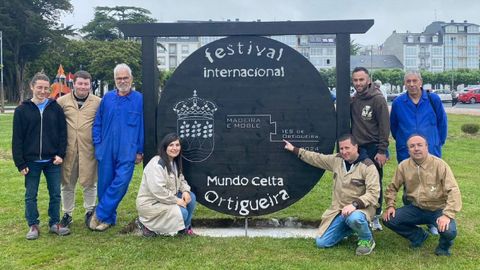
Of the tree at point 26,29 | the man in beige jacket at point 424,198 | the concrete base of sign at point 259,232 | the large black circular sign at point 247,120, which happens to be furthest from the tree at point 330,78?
the tree at point 26,29

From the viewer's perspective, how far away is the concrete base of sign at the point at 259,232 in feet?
16.5

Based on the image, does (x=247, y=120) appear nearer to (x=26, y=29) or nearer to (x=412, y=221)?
(x=412, y=221)

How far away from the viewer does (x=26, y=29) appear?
129 feet

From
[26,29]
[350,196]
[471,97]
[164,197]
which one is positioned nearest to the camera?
[350,196]

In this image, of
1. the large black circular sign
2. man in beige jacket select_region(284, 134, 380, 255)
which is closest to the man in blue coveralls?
the large black circular sign

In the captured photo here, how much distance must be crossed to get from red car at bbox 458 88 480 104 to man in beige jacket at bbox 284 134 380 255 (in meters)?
37.9

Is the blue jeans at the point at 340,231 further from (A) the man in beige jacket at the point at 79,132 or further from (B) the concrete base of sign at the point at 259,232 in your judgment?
(A) the man in beige jacket at the point at 79,132

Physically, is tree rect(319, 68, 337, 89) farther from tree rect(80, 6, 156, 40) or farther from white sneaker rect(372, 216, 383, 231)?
tree rect(80, 6, 156, 40)

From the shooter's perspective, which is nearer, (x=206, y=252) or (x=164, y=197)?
(x=206, y=252)

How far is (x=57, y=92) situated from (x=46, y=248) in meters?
14.3

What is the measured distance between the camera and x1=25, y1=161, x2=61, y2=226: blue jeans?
4828 mm

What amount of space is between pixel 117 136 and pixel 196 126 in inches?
32.3

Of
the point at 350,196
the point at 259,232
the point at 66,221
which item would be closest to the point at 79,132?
the point at 66,221

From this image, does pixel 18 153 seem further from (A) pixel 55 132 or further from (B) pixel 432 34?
(B) pixel 432 34
